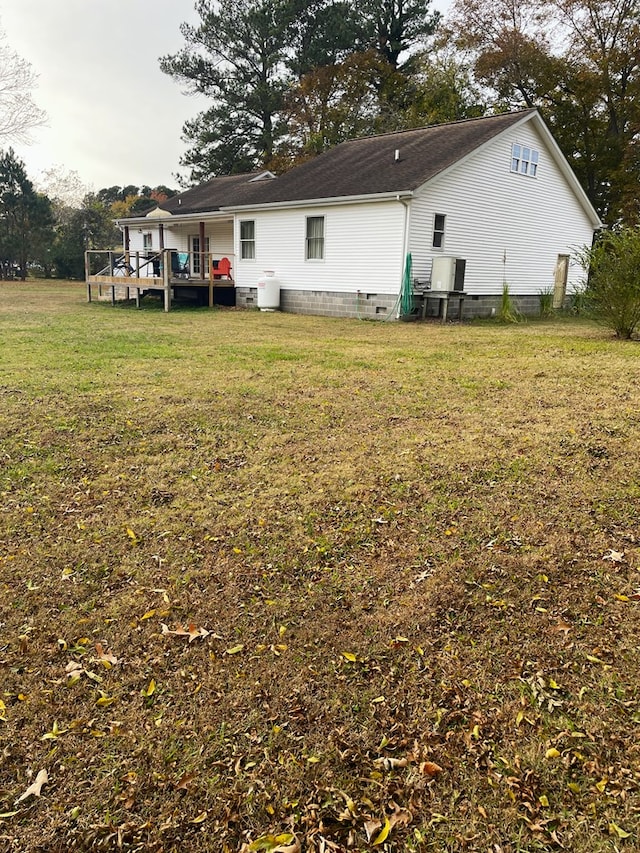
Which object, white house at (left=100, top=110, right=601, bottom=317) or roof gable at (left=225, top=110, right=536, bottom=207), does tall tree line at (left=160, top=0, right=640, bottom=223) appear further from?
roof gable at (left=225, top=110, right=536, bottom=207)

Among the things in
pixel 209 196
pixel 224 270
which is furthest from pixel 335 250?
pixel 209 196

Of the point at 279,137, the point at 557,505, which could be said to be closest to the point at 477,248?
the point at 557,505

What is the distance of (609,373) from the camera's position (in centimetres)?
724

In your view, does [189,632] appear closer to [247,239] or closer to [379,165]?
[379,165]

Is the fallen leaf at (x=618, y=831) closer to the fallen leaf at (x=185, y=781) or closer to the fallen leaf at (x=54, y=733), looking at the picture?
the fallen leaf at (x=185, y=781)

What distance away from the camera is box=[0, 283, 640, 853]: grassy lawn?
71.3 inches

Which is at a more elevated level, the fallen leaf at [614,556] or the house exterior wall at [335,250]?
the house exterior wall at [335,250]

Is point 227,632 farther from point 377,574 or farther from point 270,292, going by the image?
point 270,292

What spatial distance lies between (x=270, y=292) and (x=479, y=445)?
515 inches

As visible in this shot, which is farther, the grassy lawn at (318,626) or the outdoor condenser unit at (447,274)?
the outdoor condenser unit at (447,274)

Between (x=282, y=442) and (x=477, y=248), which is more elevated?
(x=477, y=248)

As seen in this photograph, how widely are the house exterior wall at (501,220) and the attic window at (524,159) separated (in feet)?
0.50

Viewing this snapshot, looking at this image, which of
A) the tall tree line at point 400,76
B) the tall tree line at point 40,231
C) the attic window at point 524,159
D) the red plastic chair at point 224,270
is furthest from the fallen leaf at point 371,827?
the tall tree line at point 40,231

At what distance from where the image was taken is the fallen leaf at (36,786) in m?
1.83
